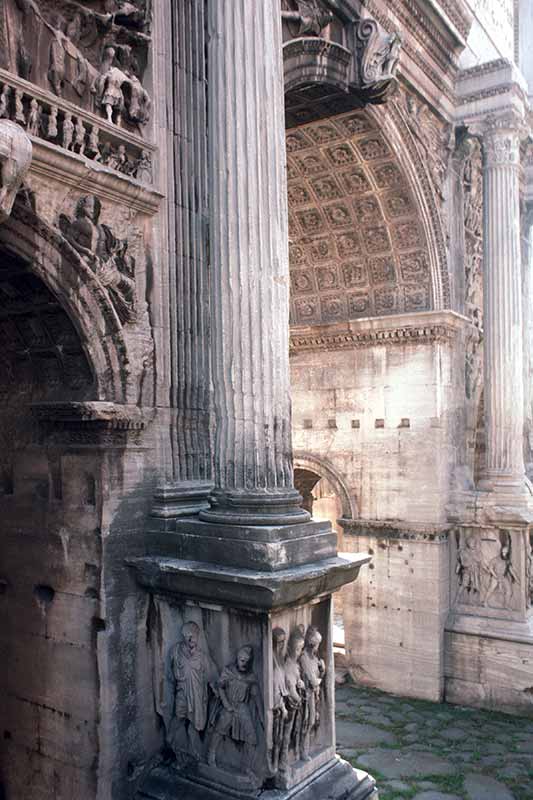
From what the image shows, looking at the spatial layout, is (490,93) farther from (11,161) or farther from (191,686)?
(191,686)

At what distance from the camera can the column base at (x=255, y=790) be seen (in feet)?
16.3

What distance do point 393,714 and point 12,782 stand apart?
6.10 m

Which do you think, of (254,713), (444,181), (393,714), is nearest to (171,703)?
(254,713)

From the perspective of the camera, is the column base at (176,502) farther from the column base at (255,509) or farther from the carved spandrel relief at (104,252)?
the carved spandrel relief at (104,252)

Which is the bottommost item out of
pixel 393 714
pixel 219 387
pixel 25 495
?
pixel 393 714

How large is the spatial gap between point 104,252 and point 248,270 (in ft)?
3.43

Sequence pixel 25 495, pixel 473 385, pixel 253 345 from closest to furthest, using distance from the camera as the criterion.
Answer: pixel 253 345
pixel 25 495
pixel 473 385

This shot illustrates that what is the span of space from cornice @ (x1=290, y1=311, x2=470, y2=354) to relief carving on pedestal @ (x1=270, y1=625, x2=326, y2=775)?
22.3 ft

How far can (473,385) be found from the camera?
12344 millimetres

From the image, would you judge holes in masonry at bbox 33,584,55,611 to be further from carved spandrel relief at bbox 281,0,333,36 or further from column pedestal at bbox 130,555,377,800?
carved spandrel relief at bbox 281,0,333,36

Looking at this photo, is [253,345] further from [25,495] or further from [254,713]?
[254,713]

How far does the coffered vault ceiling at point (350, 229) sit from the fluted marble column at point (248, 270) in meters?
4.31

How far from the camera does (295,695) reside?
5.04 metres

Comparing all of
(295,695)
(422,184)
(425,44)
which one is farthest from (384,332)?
(295,695)
